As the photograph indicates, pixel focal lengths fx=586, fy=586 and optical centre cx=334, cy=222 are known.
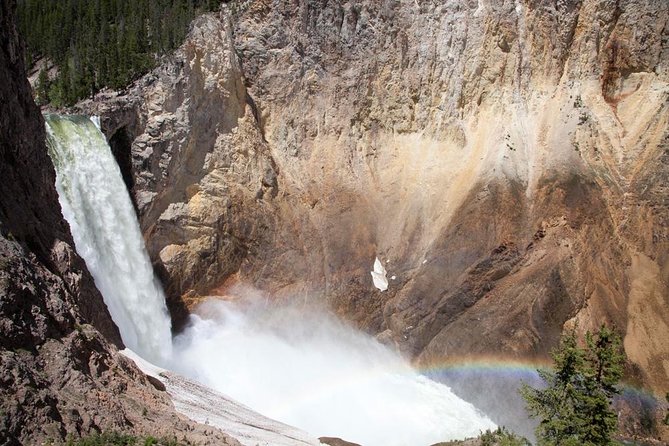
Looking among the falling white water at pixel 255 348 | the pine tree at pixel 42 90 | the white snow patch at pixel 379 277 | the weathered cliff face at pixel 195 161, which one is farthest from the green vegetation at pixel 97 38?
the white snow patch at pixel 379 277

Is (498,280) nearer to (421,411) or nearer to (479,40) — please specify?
(421,411)

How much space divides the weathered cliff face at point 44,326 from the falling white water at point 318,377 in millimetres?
7912

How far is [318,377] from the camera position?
20.9 m

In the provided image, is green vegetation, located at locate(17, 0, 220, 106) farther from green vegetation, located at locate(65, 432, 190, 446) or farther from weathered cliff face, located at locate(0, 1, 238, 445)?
green vegetation, located at locate(65, 432, 190, 446)

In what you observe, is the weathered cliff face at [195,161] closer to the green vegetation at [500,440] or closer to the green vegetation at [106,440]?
the green vegetation at [500,440]

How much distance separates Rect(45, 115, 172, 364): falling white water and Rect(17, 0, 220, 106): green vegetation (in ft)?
29.4

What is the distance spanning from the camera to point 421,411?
18.8 m

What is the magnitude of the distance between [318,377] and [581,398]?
11060 mm

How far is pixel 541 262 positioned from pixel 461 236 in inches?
128

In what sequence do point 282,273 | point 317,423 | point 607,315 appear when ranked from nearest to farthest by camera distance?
point 317,423
point 607,315
point 282,273

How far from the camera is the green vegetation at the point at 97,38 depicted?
30.6 metres

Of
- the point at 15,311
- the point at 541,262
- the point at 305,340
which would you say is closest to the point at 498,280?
the point at 541,262

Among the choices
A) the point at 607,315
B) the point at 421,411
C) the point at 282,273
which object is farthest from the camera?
the point at 282,273

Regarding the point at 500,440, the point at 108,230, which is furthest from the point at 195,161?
the point at 500,440
